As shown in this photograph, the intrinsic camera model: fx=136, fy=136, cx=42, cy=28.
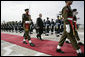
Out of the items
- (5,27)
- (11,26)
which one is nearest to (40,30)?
(11,26)

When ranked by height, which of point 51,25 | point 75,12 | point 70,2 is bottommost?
point 51,25

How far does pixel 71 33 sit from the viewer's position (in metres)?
4.34

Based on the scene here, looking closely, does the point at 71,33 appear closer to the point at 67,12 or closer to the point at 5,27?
the point at 67,12

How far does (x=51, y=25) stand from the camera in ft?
43.7

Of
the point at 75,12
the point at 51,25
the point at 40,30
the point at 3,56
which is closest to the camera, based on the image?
the point at 3,56

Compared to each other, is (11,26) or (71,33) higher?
(71,33)

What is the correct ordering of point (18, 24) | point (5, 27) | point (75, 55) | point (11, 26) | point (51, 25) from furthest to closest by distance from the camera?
1. point (5, 27)
2. point (11, 26)
3. point (18, 24)
4. point (51, 25)
5. point (75, 55)

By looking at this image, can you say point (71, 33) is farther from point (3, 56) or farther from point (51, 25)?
point (51, 25)

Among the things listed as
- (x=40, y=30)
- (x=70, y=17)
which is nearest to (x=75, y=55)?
(x=70, y=17)

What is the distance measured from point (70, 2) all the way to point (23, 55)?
7.76ft

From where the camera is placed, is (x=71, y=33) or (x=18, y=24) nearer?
(x=71, y=33)

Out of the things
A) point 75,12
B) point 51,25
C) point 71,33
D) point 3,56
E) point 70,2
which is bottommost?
point 51,25

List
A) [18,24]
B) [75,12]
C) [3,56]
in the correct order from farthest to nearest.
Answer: [18,24] → [75,12] → [3,56]

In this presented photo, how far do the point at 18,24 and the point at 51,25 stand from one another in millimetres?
7655
